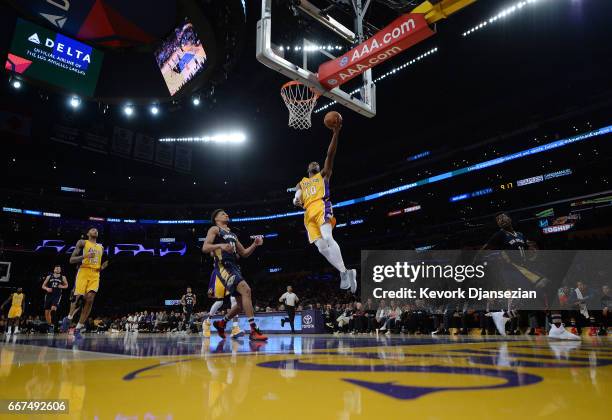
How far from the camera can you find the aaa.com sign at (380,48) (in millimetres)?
5738

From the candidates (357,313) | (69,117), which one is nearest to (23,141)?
(69,117)

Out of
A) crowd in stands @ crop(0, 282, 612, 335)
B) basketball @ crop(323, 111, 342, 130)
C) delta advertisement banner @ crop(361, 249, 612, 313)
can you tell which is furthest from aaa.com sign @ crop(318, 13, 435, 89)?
crowd in stands @ crop(0, 282, 612, 335)

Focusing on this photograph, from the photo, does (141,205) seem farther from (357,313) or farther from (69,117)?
(357,313)

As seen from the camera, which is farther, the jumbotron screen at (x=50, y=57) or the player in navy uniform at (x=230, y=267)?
the jumbotron screen at (x=50, y=57)

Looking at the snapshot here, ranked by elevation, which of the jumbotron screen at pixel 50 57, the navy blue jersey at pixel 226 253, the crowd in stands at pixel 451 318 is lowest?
the crowd in stands at pixel 451 318

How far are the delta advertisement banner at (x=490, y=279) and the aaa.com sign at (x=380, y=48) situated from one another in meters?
3.19

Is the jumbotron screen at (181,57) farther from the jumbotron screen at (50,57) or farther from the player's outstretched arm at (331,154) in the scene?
the player's outstretched arm at (331,154)

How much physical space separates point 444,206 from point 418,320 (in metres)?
15.3

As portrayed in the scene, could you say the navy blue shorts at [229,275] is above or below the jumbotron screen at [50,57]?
below

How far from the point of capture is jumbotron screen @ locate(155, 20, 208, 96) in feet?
44.1

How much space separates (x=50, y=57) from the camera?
13094 mm

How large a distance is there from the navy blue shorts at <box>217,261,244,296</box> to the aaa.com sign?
11.2ft

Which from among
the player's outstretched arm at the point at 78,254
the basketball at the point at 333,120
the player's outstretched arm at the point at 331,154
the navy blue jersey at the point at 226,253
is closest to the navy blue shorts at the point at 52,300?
the player's outstretched arm at the point at 78,254

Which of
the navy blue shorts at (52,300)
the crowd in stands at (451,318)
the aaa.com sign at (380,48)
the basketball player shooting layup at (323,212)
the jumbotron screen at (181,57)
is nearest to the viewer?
the basketball player shooting layup at (323,212)
